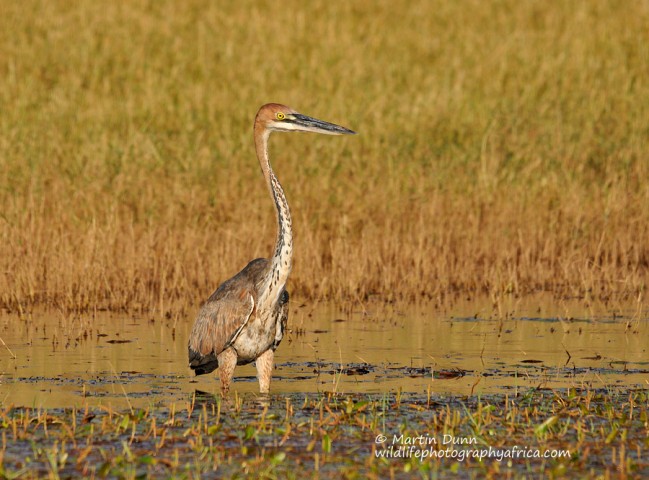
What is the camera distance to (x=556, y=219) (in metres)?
13.6

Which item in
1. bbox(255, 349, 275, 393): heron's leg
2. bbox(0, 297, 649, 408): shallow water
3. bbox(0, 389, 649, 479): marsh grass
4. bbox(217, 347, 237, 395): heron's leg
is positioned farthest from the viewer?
bbox(217, 347, 237, 395): heron's leg

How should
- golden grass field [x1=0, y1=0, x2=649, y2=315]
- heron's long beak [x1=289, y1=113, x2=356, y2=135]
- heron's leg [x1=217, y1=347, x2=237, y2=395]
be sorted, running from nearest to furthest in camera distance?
heron's leg [x1=217, y1=347, x2=237, y2=395] < heron's long beak [x1=289, y1=113, x2=356, y2=135] < golden grass field [x1=0, y1=0, x2=649, y2=315]

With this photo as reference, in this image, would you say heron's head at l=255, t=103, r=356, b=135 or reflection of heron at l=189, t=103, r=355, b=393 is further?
heron's head at l=255, t=103, r=356, b=135

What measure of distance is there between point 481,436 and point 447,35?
17.8 m

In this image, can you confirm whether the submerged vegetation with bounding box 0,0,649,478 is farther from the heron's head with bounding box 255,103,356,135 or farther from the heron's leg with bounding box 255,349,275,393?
the heron's head with bounding box 255,103,356,135

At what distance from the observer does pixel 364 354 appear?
9.20 metres

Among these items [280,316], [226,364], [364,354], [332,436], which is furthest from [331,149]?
[332,436]

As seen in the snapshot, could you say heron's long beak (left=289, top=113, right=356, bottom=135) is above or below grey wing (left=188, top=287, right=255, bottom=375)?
above

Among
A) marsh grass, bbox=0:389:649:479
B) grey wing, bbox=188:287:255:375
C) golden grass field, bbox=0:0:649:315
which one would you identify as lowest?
marsh grass, bbox=0:389:649:479

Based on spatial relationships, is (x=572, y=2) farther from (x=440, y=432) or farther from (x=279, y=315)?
(x=440, y=432)

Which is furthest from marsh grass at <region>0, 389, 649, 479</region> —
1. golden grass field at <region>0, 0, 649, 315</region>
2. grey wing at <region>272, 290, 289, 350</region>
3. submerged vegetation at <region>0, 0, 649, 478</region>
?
golden grass field at <region>0, 0, 649, 315</region>

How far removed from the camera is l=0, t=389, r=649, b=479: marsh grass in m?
5.89

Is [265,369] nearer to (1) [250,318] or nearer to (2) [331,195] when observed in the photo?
(1) [250,318]

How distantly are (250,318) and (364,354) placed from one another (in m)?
1.20
